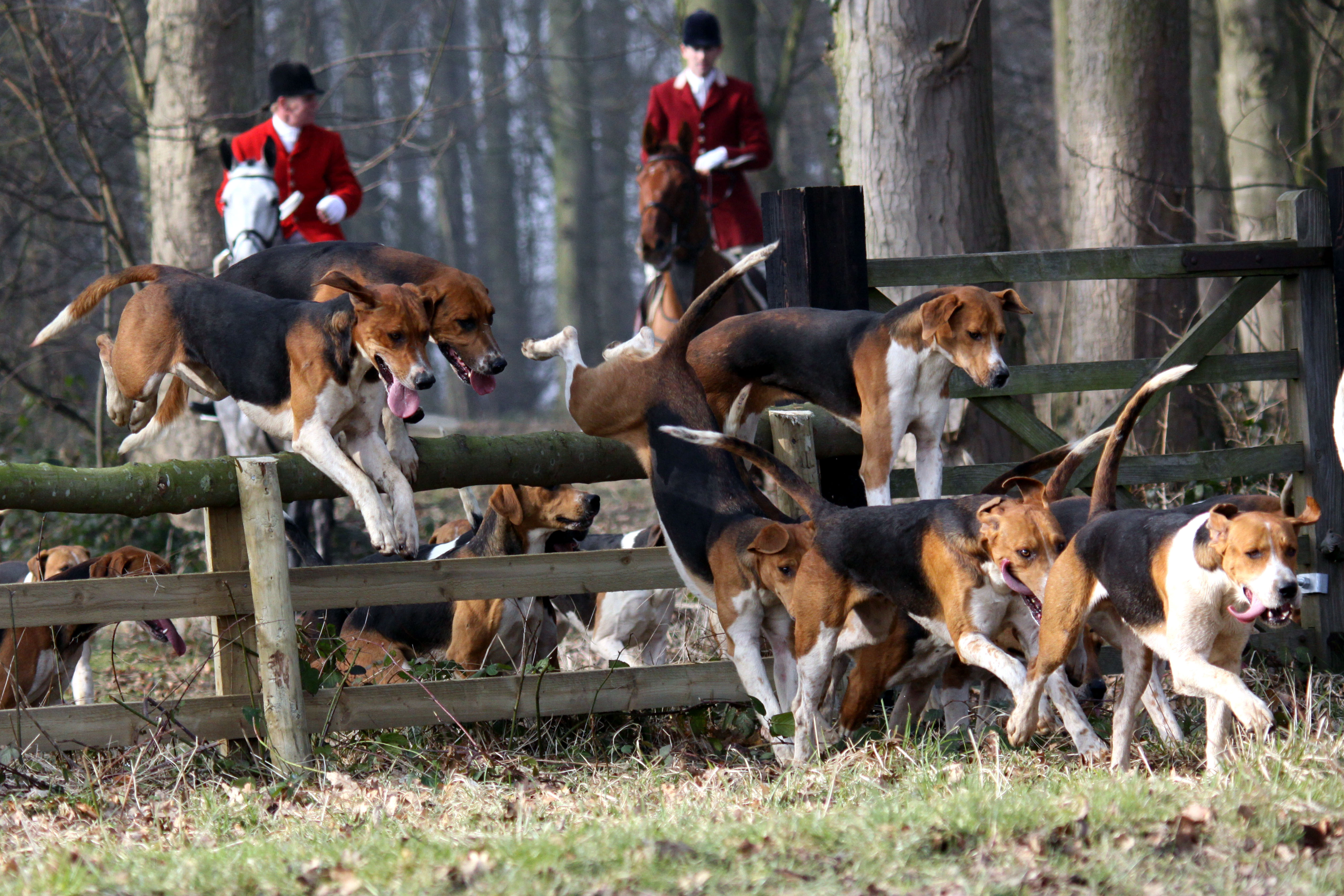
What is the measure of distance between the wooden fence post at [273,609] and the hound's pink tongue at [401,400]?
1.90 feet

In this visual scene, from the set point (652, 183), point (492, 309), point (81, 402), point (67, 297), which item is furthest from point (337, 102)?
point (492, 309)

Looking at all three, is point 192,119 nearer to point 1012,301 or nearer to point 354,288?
point 354,288

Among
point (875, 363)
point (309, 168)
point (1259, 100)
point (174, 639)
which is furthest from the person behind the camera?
point (1259, 100)

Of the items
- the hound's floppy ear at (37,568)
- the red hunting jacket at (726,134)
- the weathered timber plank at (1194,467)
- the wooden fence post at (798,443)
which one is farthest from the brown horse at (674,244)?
the hound's floppy ear at (37,568)

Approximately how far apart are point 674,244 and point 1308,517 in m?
6.67

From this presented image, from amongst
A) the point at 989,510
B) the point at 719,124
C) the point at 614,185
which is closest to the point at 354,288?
the point at 989,510

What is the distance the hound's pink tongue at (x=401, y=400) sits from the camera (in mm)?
4566

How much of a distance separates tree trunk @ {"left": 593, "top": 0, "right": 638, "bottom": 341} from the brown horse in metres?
21.8

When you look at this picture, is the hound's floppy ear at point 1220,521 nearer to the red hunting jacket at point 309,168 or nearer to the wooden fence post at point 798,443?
the wooden fence post at point 798,443

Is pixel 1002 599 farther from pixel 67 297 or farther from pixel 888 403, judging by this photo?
pixel 67 297

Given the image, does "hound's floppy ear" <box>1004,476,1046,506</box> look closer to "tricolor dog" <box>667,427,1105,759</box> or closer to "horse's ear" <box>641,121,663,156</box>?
"tricolor dog" <box>667,427,1105,759</box>

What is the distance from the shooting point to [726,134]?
11.2 metres

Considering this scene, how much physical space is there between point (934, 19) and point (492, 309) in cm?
406

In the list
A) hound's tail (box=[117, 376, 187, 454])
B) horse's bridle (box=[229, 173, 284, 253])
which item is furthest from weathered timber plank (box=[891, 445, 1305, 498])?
horse's bridle (box=[229, 173, 284, 253])
